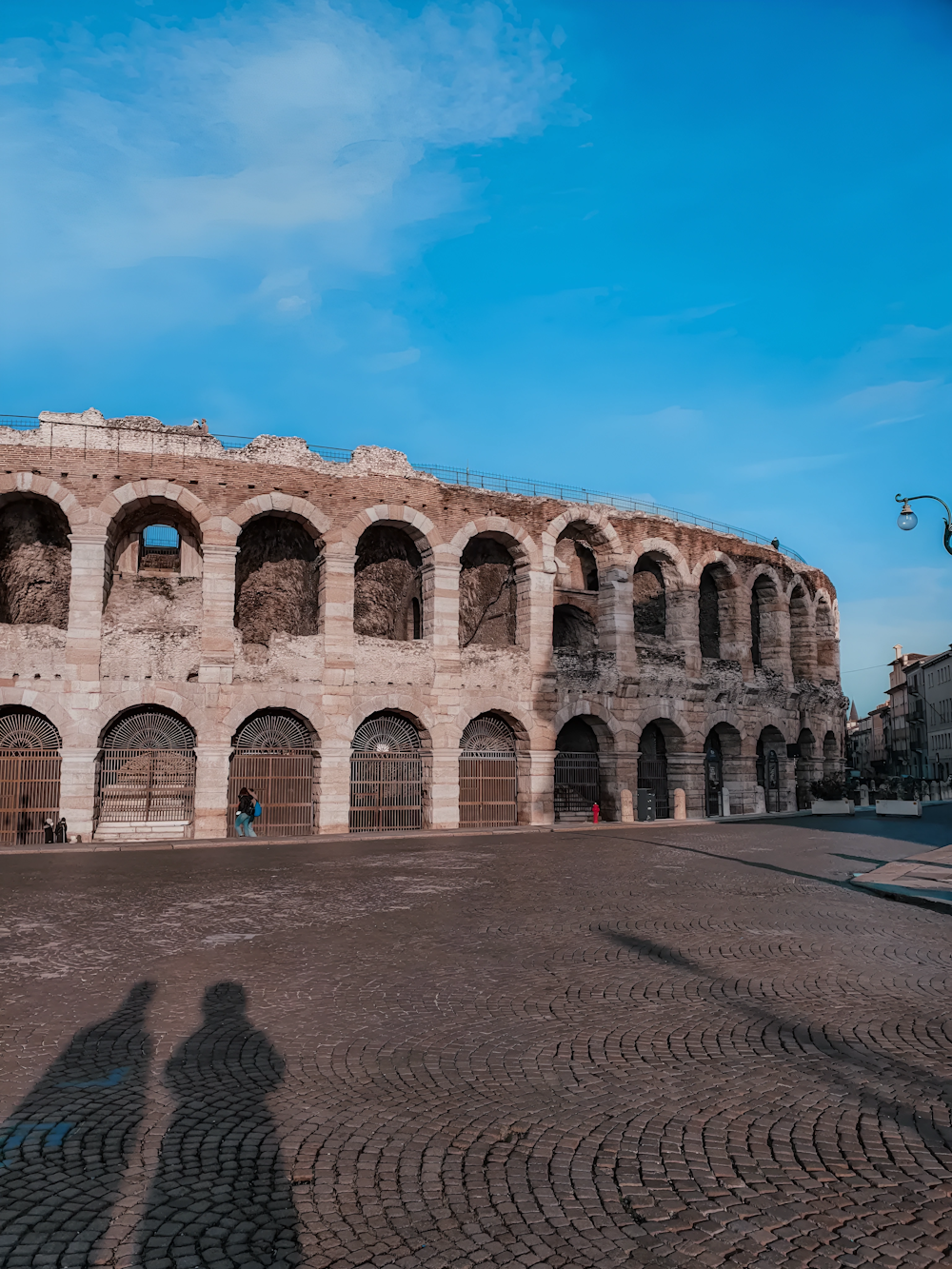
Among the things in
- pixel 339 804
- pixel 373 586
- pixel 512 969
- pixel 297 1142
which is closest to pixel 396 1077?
pixel 297 1142

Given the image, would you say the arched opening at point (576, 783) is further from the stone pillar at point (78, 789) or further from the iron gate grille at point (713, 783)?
the stone pillar at point (78, 789)

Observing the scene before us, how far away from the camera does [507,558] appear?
27.4m

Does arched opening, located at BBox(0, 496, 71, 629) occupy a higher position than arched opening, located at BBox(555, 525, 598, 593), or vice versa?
arched opening, located at BBox(555, 525, 598, 593)

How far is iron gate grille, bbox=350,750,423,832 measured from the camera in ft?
75.4

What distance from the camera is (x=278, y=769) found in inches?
873

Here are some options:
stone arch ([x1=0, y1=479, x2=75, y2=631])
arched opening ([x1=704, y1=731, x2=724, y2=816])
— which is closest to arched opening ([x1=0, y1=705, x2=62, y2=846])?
stone arch ([x1=0, y1=479, x2=75, y2=631])

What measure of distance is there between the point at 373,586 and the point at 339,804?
700 centimetres

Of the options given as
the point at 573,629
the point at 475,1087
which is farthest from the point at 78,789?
the point at 475,1087

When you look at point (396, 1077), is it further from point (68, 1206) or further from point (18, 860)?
point (18, 860)

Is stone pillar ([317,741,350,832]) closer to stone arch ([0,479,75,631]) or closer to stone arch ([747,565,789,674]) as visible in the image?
stone arch ([0,479,75,631])

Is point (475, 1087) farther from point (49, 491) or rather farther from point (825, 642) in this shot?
point (825, 642)

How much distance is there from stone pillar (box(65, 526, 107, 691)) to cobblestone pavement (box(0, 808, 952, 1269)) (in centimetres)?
1118

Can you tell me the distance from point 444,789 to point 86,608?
379 inches

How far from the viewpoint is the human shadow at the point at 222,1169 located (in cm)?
329
